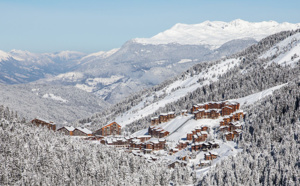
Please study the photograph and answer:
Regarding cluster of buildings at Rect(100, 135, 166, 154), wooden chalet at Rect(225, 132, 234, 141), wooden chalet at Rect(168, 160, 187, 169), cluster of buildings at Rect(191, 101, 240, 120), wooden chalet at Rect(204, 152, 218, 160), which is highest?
cluster of buildings at Rect(191, 101, 240, 120)

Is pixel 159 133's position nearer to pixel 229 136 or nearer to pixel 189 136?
pixel 189 136

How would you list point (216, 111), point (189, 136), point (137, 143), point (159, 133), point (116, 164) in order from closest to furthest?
point (116, 164) → point (189, 136) → point (137, 143) → point (159, 133) → point (216, 111)

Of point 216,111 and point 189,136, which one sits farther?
A: point 216,111

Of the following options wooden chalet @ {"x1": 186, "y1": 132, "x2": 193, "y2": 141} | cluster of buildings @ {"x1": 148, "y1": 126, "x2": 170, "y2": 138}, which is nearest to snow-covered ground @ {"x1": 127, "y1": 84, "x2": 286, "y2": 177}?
cluster of buildings @ {"x1": 148, "y1": 126, "x2": 170, "y2": 138}

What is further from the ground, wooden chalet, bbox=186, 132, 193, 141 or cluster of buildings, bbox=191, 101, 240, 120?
cluster of buildings, bbox=191, 101, 240, 120

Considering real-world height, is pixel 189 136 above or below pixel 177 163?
above

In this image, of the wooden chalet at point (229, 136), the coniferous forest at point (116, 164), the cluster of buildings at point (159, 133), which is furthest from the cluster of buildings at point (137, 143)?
the coniferous forest at point (116, 164)

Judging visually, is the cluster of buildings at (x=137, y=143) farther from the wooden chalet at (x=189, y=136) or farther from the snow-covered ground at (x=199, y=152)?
the wooden chalet at (x=189, y=136)

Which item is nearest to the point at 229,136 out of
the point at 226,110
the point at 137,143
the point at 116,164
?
the point at 226,110

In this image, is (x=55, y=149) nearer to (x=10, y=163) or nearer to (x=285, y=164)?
(x=10, y=163)

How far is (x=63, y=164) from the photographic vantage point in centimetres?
12606

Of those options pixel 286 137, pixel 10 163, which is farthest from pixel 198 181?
pixel 10 163

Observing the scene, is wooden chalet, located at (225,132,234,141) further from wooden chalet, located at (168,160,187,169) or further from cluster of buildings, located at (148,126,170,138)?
cluster of buildings, located at (148,126,170,138)

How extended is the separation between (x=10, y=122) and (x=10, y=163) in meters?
25.8
